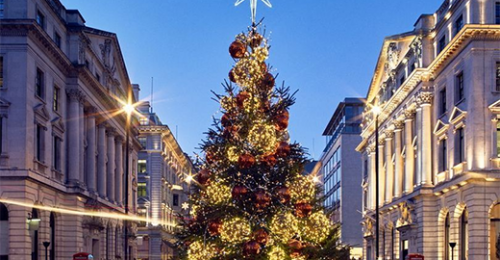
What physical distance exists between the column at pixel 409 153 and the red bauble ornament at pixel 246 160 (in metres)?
42.3

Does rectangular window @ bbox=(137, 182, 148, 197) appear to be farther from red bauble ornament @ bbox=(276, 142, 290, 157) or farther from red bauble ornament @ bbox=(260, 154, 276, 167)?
red bauble ornament @ bbox=(276, 142, 290, 157)

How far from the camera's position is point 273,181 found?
16.6m

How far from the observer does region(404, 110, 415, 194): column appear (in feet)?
187

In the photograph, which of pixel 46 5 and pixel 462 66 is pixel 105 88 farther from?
pixel 462 66

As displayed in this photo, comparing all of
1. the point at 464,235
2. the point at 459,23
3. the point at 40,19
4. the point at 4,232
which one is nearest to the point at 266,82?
the point at 4,232

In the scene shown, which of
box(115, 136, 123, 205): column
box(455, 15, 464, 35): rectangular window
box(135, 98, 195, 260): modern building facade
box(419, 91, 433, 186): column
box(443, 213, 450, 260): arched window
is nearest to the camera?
box(455, 15, 464, 35): rectangular window

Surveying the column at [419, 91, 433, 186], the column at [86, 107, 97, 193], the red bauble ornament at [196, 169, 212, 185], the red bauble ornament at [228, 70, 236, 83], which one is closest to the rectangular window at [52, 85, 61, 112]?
the column at [86, 107, 97, 193]

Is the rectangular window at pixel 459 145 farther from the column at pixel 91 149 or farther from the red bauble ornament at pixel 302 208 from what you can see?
the red bauble ornament at pixel 302 208

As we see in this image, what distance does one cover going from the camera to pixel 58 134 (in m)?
48.0

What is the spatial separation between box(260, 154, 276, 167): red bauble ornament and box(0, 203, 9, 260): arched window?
2704cm

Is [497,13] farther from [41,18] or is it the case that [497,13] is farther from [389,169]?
[41,18]

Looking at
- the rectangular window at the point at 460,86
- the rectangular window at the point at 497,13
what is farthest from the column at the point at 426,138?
the rectangular window at the point at 497,13

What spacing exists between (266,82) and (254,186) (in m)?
2.47

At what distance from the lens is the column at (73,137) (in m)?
50.6
